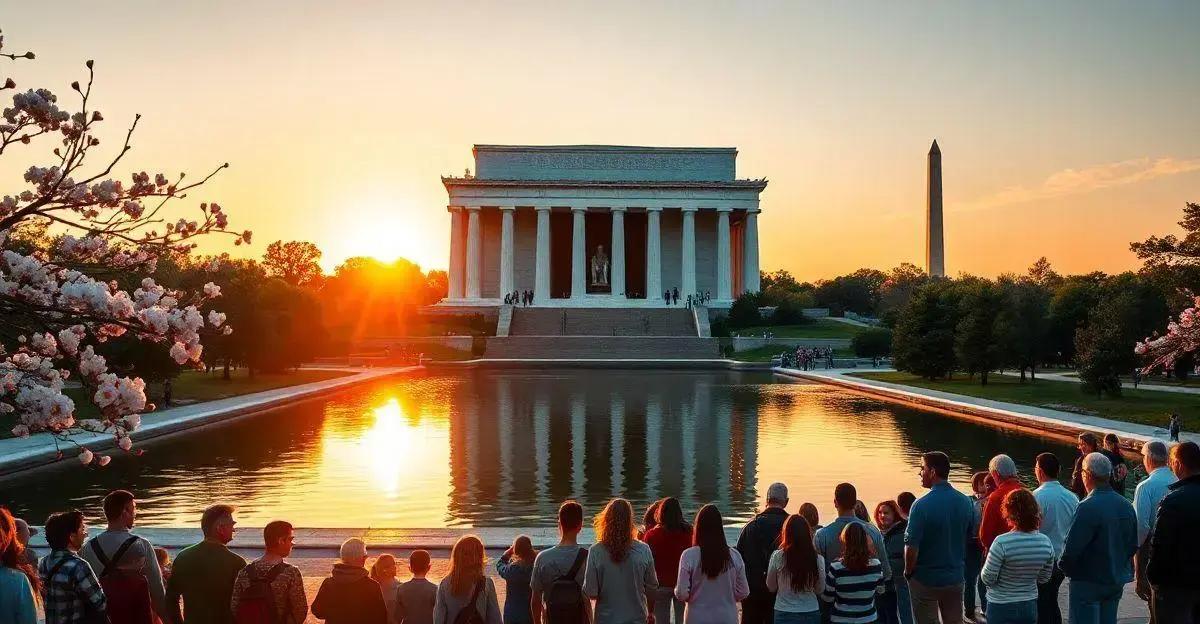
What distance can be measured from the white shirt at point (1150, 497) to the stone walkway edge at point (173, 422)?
16.0m

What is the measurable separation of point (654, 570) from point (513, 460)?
14.6 meters

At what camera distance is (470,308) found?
8388cm

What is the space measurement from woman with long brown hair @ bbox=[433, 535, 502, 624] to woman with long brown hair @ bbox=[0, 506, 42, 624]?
2537mm

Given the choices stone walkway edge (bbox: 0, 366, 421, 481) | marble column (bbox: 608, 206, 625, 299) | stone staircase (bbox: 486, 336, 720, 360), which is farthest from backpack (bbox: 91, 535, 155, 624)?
marble column (bbox: 608, 206, 625, 299)

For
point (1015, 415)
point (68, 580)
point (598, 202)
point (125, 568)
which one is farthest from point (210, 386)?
point (598, 202)

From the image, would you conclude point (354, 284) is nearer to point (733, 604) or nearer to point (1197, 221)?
point (1197, 221)

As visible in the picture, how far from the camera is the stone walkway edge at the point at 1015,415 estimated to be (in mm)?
25588

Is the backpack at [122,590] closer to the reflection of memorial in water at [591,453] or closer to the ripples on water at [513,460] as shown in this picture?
the ripples on water at [513,460]

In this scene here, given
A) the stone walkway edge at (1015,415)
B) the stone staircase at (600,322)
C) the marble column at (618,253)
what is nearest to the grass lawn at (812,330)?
the stone staircase at (600,322)

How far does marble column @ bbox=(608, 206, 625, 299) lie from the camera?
3479 inches

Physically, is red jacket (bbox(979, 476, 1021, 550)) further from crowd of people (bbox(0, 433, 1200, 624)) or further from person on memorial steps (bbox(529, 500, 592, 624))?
person on memorial steps (bbox(529, 500, 592, 624))

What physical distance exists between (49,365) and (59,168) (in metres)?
1.28

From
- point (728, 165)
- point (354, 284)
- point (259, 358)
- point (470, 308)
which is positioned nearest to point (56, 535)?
point (259, 358)

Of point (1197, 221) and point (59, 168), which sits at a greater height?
point (1197, 221)
